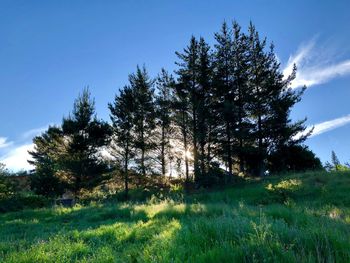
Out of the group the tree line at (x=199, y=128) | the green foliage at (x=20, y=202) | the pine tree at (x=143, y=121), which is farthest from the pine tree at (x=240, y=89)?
the green foliage at (x=20, y=202)

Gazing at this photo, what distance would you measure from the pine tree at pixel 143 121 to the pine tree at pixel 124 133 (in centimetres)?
53

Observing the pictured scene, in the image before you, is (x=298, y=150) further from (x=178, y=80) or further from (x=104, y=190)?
(x=104, y=190)

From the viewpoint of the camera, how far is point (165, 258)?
4641mm

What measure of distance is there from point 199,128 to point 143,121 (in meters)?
6.63

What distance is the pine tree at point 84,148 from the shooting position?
3133cm

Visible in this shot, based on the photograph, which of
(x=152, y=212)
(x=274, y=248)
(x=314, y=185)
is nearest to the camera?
(x=274, y=248)

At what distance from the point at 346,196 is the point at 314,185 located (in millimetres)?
3477

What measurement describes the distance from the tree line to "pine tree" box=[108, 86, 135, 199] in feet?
0.33

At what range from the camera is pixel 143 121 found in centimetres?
3444

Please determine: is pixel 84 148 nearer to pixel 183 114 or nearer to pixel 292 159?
pixel 183 114

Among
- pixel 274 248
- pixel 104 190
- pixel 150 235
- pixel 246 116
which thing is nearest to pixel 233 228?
pixel 274 248

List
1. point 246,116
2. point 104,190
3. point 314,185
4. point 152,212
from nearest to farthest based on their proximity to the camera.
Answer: point 152,212
point 314,185
point 246,116
point 104,190

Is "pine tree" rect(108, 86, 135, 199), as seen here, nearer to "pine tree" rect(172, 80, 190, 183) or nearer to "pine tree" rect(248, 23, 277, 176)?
"pine tree" rect(172, 80, 190, 183)

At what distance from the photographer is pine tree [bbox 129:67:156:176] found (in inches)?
1329
